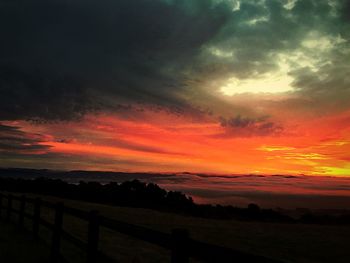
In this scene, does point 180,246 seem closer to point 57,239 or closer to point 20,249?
point 57,239

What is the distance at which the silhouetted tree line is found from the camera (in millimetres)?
39197

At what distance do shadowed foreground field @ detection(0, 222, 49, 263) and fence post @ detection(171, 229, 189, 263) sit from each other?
290 inches

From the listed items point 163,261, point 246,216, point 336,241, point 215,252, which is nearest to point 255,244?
point 336,241

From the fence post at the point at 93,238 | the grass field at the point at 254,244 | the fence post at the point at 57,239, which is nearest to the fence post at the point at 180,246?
the fence post at the point at 93,238

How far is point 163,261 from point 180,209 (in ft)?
102

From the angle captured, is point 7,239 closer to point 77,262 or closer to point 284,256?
point 77,262

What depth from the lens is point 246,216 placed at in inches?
1571

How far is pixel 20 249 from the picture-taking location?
12.5 metres

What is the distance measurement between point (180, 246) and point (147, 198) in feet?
155

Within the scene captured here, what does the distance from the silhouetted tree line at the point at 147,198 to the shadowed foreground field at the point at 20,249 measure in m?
24.6

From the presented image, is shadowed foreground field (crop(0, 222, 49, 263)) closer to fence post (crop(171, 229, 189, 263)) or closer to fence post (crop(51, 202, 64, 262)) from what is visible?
fence post (crop(51, 202, 64, 262))

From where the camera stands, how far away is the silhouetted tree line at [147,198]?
39197 mm

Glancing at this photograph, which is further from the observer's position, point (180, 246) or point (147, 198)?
point (147, 198)

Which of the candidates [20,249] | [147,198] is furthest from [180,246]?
[147,198]
